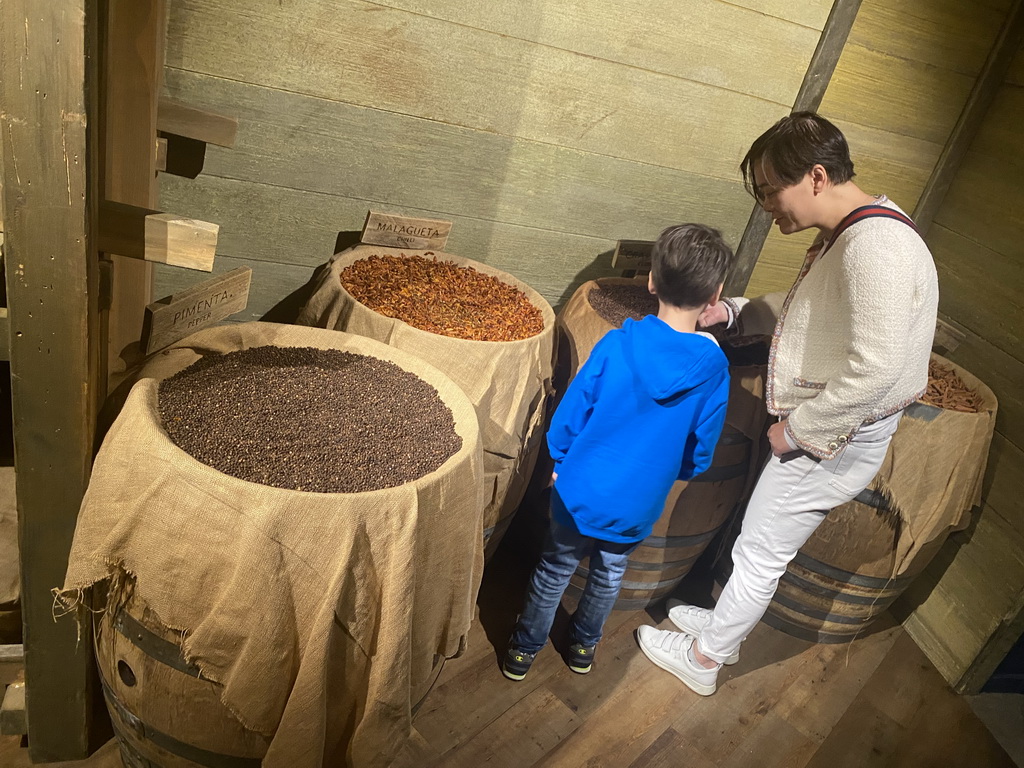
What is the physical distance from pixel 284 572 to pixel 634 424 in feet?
3.26

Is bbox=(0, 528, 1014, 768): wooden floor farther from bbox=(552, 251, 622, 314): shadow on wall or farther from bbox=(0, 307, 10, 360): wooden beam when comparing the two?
bbox=(0, 307, 10, 360): wooden beam

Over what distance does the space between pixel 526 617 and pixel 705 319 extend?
1070 millimetres

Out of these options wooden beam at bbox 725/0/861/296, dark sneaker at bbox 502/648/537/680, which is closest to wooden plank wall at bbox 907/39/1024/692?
wooden beam at bbox 725/0/861/296

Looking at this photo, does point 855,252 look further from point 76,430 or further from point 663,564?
point 76,430

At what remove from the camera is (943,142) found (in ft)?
9.80

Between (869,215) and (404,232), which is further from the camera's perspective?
(404,232)

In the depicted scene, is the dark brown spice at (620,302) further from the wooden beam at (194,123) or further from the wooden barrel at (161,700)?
the wooden barrel at (161,700)

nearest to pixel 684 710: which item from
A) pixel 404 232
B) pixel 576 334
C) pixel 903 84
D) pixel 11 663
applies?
pixel 576 334

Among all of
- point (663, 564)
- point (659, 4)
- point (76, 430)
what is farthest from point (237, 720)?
point (659, 4)

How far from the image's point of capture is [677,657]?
2.46 m

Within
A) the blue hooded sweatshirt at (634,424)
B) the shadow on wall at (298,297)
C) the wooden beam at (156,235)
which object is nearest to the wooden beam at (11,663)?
the wooden beam at (156,235)

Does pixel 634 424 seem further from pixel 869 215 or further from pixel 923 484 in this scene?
pixel 923 484

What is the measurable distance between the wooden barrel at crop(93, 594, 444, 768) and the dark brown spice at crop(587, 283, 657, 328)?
144 centimetres

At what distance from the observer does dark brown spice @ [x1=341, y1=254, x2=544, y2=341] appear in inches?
77.7
